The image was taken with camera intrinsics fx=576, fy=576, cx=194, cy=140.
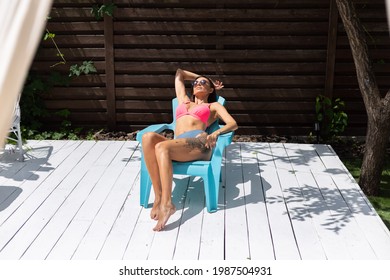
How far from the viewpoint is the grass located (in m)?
4.80

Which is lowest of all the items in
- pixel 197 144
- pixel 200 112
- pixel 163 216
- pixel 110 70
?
pixel 163 216

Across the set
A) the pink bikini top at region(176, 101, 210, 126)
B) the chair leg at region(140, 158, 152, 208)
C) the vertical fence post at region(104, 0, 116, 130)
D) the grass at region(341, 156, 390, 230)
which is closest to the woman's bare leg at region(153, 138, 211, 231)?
the chair leg at region(140, 158, 152, 208)

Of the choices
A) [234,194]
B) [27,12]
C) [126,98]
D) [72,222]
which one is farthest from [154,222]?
[126,98]

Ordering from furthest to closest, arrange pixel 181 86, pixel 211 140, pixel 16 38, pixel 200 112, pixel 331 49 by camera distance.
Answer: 1. pixel 331 49
2. pixel 181 86
3. pixel 200 112
4. pixel 211 140
5. pixel 16 38

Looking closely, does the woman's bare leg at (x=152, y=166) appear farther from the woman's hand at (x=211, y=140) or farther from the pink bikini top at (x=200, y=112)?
the pink bikini top at (x=200, y=112)

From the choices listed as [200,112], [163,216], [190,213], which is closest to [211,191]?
[190,213]

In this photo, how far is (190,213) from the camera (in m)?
4.24

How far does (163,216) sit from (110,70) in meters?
3.36

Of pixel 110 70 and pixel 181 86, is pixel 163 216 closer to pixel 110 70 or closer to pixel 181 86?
pixel 181 86

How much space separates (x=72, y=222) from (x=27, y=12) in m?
2.71

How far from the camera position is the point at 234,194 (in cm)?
470

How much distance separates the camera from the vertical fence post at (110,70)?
679 centimetres

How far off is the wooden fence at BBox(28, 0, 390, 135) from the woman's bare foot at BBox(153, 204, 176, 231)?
10.3ft

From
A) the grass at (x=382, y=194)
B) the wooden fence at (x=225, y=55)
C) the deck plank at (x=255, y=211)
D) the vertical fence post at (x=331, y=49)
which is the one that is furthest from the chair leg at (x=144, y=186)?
the vertical fence post at (x=331, y=49)
